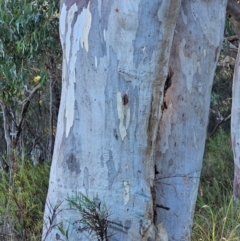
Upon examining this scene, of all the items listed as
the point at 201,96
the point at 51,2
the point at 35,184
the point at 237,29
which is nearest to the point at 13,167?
the point at 35,184

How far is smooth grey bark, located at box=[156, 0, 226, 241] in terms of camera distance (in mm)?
3180

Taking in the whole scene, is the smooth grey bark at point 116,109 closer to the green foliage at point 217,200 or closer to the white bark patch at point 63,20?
the white bark patch at point 63,20

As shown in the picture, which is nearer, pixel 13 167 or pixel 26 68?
pixel 13 167

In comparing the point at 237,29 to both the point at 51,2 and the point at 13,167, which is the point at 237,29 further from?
the point at 13,167

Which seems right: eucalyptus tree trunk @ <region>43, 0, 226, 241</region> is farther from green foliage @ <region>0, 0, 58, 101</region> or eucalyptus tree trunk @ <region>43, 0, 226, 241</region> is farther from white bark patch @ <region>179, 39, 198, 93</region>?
green foliage @ <region>0, 0, 58, 101</region>

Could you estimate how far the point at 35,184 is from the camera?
5219 mm

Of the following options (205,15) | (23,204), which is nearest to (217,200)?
(23,204)

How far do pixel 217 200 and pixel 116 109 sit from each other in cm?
376

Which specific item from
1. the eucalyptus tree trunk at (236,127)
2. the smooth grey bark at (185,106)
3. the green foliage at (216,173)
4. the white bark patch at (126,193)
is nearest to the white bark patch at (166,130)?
the smooth grey bark at (185,106)

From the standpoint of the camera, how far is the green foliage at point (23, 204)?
377 cm

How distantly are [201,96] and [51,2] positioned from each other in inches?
114

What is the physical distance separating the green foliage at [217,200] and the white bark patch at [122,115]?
1.54 m

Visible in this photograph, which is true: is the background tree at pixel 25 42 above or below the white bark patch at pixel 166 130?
above

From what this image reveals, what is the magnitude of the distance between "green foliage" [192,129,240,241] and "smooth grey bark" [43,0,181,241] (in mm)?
Answer: 1377
